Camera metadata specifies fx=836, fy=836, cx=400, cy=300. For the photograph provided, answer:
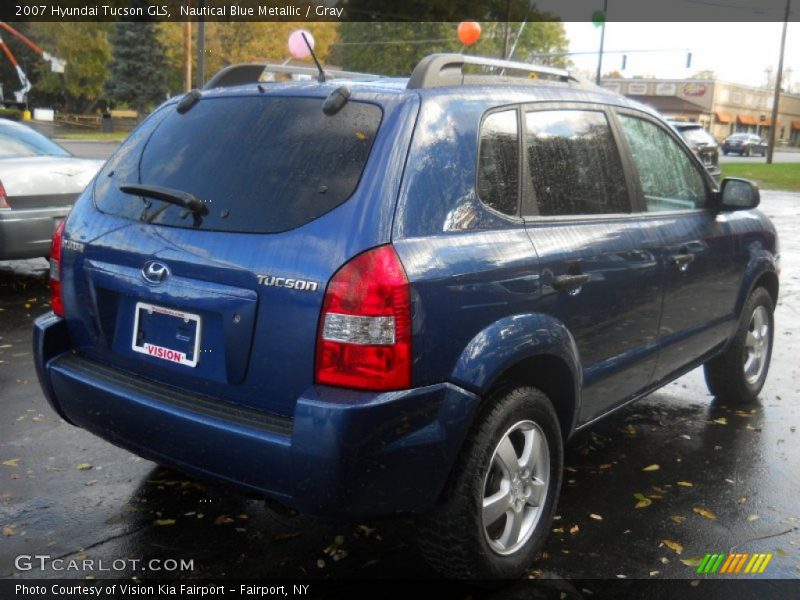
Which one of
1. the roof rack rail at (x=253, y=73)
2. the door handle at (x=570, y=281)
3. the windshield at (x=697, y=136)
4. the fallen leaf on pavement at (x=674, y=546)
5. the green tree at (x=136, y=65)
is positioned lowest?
the fallen leaf on pavement at (x=674, y=546)

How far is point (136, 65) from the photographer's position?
48406mm

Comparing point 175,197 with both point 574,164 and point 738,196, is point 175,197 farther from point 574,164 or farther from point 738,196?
point 738,196

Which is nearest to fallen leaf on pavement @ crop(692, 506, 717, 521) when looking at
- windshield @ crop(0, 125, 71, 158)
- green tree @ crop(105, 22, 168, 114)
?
windshield @ crop(0, 125, 71, 158)

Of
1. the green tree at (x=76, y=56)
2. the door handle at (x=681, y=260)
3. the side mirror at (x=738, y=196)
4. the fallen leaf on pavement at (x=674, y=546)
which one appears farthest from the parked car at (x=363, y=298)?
the green tree at (x=76, y=56)

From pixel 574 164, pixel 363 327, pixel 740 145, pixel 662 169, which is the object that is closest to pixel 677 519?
pixel 574 164

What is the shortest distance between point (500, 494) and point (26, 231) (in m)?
5.82

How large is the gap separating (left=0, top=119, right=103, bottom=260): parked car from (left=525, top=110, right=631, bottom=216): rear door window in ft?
17.9

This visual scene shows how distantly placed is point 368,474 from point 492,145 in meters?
1.32

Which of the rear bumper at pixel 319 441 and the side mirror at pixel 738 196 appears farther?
the side mirror at pixel 738 196

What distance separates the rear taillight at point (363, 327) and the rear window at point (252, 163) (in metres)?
0.28

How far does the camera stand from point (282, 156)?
9.47 ft

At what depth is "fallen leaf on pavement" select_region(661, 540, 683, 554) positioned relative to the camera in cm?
345

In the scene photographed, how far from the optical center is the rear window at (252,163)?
276cm

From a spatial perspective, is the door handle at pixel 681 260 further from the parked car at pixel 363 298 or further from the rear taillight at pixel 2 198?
the rear taillight at pixel 2 198
